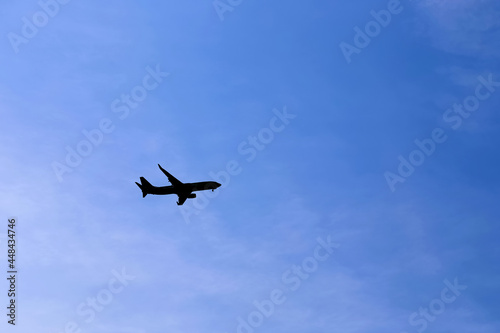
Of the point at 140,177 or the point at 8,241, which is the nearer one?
the point at 8,241

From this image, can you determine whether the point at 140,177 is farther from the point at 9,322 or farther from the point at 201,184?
the point at 9,322

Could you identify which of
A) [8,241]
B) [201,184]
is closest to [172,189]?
[201,184]

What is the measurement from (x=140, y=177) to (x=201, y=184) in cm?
1494

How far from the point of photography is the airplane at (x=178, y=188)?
168 meters

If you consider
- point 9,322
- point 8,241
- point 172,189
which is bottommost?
point 9,322

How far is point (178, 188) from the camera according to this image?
552 feet

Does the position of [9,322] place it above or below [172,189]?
below

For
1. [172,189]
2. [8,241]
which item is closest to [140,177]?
[172,189]

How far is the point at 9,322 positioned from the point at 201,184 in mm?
52998

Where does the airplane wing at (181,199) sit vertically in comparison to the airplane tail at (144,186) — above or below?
below

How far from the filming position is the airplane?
16760 centimetres

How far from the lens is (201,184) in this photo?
558ft

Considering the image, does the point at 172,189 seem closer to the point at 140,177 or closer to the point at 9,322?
the point at 140,177

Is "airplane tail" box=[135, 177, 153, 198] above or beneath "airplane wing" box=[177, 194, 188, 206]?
above
